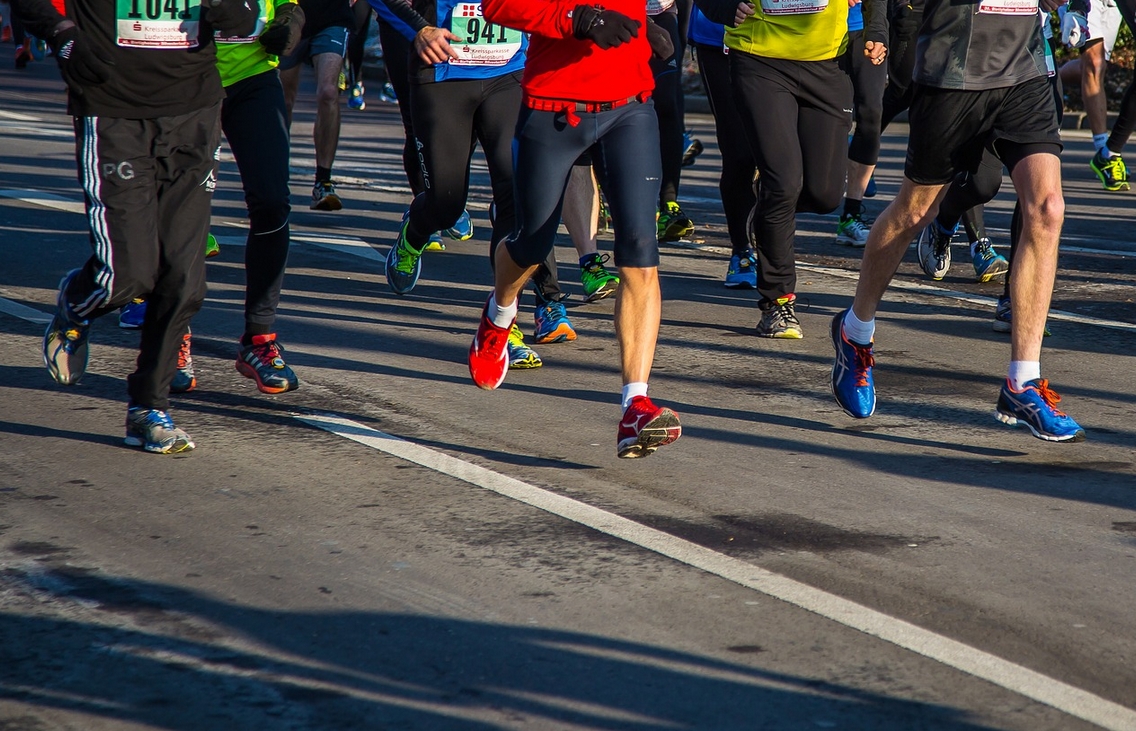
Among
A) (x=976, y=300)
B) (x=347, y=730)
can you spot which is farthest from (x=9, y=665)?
(x=976, y=300)

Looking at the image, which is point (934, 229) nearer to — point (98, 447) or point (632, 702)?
point (98, 447)

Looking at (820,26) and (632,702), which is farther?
(820,26)

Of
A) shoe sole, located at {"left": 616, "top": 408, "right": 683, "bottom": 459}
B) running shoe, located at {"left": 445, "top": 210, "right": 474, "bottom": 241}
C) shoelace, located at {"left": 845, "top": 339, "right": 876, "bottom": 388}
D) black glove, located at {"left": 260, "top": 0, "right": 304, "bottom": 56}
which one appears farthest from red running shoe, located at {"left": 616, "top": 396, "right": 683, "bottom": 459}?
running shoe, located at {"left": 445, "top": 210, "right": 474, "bottom": 241}

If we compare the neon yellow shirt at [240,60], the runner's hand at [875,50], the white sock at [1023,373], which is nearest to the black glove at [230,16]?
the neon yellow shirt at [240,60]

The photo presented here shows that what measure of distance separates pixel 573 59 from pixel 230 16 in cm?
116

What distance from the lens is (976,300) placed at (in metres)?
8.06

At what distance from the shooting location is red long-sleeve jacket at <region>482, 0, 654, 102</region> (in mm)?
4949

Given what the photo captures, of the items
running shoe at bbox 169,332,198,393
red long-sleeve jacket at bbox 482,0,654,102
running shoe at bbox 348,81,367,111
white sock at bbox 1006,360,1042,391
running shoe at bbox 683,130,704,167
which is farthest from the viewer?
running shoe at bbox 348,81,367,111

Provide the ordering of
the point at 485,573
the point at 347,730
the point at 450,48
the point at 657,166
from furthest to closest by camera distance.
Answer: the point at 450,48 → the point at 657,166 → the point at 485,573 → the point at 347,730

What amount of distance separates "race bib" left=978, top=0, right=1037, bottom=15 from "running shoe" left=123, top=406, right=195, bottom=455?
128 inches

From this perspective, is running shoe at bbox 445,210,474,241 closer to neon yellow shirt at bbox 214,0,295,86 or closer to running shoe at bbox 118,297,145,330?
running shoe at bbox 118,297,145,330

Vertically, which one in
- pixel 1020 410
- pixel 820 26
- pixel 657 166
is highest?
pixel 820 26

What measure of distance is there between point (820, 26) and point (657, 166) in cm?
206

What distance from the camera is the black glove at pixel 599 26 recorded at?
4812mm
